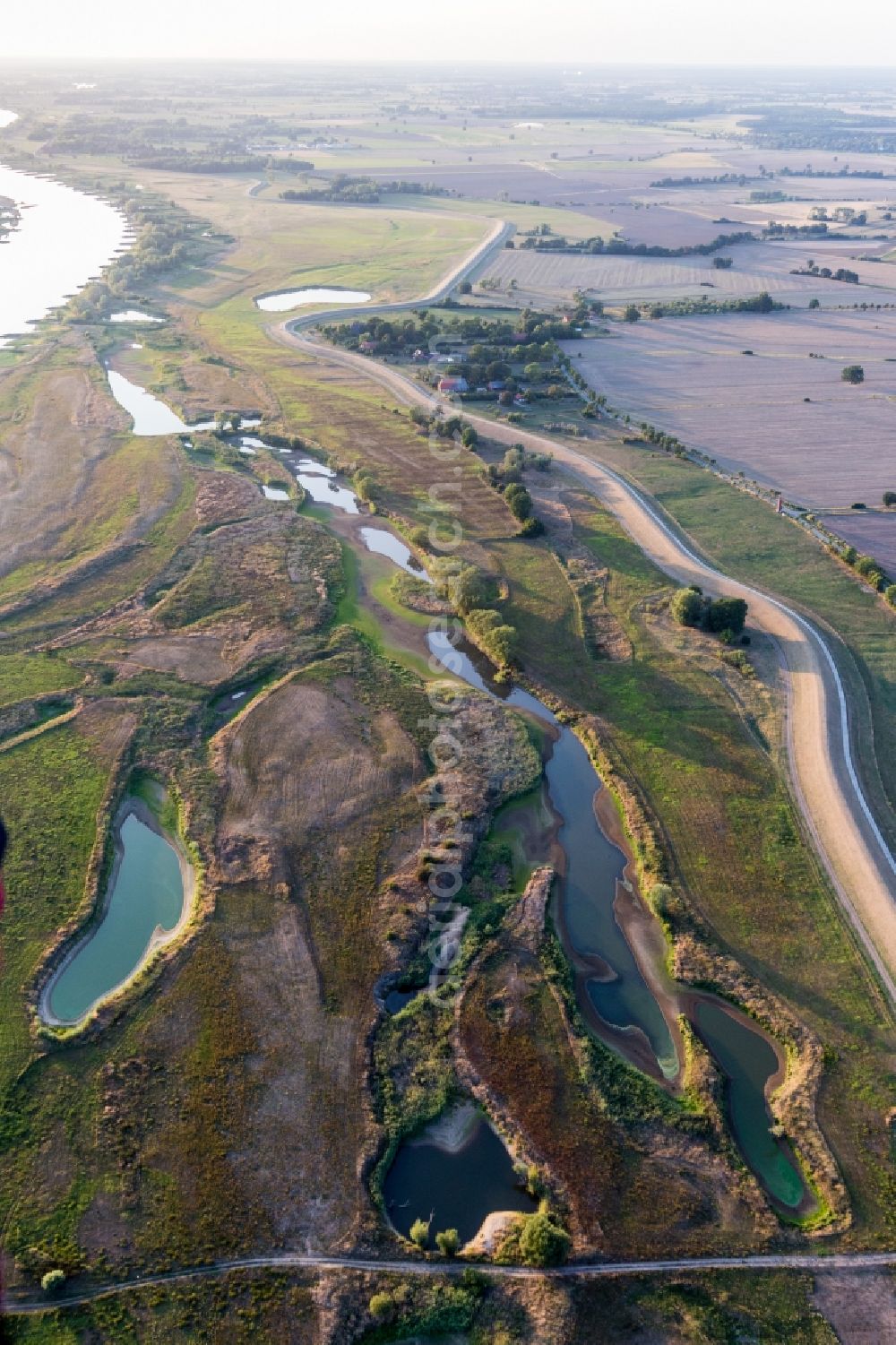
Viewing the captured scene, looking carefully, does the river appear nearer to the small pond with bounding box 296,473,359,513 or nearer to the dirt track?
the small pond with bounding box 296,473,359,513

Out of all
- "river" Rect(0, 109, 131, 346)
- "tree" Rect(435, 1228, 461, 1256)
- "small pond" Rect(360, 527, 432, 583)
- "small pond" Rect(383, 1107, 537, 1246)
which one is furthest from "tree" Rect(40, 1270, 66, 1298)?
"river" Rect(0, 109, 131, 346)

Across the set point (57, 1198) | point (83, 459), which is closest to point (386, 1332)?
point (57, 1198)

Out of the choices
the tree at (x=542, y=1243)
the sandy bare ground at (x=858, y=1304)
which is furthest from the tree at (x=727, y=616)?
the tree at (x=542, y=1243)

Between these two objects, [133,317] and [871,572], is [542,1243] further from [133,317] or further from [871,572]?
[133,317]

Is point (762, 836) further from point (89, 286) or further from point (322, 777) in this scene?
point (89, 286)

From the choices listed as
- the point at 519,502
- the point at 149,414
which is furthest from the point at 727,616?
the point at 149,414

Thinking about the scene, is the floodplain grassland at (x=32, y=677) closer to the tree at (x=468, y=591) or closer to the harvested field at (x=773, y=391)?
the tree at (x=468, y=591)
